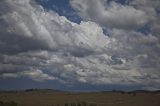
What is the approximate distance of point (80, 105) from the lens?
100 m

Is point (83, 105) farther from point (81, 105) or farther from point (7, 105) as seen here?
point (7, 105)

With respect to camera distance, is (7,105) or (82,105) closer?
(7,105)

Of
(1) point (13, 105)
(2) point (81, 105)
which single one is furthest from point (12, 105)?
(2) point (81, 105)

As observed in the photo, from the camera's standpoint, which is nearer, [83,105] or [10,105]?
[10,105]

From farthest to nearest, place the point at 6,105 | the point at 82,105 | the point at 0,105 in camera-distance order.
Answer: the point at 82,105, the point at 6,105, the point at 0,105

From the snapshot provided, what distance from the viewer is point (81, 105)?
327ft

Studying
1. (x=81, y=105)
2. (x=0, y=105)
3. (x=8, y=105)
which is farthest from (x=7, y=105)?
(x=81, y=105)

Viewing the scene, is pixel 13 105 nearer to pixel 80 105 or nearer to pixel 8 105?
pixel 8 105

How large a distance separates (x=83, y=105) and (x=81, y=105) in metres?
0.66

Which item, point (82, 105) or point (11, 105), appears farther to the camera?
point (82, 105)

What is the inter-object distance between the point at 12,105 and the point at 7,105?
3966mm

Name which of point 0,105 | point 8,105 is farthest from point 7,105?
point 0,105

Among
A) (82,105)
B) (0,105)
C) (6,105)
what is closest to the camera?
(0,105)

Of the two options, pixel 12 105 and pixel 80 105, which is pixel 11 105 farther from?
pixel 80 105
